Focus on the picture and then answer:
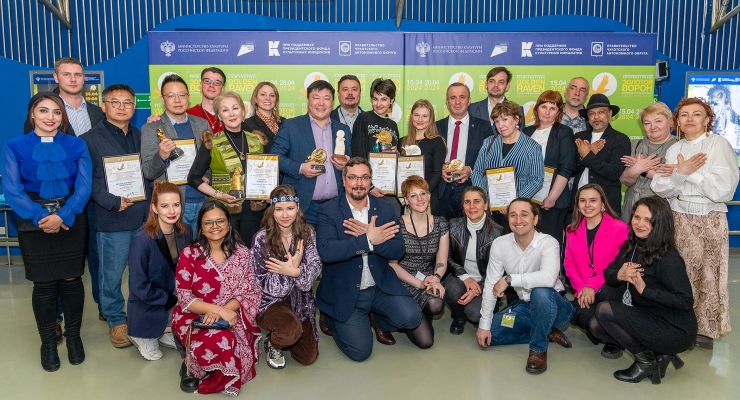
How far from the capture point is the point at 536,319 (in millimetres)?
3889

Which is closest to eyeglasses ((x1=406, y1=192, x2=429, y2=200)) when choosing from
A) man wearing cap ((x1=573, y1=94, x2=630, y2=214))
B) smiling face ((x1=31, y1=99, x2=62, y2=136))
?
man wearing cap ((x1=573, y1=94, x2=630, y2=214))

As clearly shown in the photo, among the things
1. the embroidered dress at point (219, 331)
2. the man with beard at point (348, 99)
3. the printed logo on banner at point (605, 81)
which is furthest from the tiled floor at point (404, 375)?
the printed logo on banner at point (605, 81)

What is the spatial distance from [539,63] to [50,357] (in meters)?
5.95

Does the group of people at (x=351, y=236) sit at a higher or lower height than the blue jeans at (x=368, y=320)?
higher

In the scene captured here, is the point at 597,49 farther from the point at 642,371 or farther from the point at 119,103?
the point at 119,103

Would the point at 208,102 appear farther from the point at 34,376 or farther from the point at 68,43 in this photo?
the point at 68,43

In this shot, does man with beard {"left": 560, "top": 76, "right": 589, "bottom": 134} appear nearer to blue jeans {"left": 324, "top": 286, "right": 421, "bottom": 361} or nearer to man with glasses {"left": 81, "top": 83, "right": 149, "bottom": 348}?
blue jeans {"left": 324, "top": 286, "right": 421, "bottom": 361}

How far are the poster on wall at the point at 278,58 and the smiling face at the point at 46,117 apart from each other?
2.94 metres

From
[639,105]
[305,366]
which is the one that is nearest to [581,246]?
[305,366]

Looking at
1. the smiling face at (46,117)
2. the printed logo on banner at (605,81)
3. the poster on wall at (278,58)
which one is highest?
the poster on wall at (278,58)

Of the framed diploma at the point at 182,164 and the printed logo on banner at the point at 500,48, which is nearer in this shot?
→ the framed diploma at the point at 182,164

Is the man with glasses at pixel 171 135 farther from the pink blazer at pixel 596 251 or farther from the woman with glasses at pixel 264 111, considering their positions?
the pink blazer at pixel 596 251

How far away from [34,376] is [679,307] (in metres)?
4.36

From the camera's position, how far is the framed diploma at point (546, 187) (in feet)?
16.0
